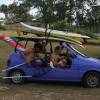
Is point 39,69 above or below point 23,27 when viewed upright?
below

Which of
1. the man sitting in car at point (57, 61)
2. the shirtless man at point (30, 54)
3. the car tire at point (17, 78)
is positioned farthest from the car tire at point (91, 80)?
the car tire at point (17, 78)

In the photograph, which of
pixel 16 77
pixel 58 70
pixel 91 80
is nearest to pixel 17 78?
pixel 16 77

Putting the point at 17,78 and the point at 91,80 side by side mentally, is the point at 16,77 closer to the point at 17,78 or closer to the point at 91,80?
the point at 17,78

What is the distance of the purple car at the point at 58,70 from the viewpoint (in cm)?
1383

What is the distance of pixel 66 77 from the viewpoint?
45.6ft

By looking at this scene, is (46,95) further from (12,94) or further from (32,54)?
(32,54)

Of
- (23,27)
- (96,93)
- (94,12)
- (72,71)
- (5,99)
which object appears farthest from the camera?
(94,12)

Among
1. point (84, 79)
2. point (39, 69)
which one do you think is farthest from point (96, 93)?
point (39, 69)

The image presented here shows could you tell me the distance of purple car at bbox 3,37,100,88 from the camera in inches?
544

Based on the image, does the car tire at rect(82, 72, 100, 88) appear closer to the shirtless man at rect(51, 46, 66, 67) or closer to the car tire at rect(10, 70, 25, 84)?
the shirtless man at rect(51, 46, 66, 67)

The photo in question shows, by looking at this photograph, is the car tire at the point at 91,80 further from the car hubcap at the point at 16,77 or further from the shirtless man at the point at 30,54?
the car hubcap at the point at 16,77

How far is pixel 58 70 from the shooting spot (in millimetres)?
13930

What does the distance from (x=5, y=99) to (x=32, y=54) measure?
3011 millimetres

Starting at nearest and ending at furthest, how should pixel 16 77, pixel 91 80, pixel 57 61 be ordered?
pixel 91 80 < pixel 57 61 < pixel 16 77
